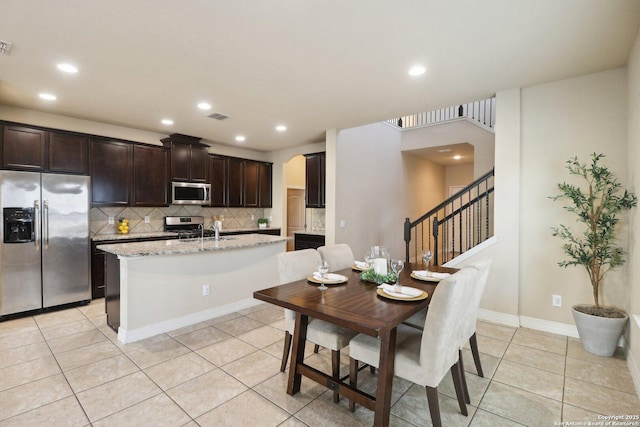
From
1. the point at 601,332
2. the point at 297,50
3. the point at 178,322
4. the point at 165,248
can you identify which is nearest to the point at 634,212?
the point at 601,332

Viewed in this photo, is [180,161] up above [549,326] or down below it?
above

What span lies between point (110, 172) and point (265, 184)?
114 inches

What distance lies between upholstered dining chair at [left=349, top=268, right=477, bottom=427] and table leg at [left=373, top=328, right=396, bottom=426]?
7 centimetres

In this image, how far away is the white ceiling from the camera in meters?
2.11

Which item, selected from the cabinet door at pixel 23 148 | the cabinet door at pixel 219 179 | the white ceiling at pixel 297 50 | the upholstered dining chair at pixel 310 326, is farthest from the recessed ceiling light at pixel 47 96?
the upholstered dining chair at pixel 310 326

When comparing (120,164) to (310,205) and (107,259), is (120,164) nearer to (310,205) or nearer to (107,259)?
(107,259)

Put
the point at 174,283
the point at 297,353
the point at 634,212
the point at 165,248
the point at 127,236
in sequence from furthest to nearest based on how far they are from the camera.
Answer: the point at 127,236 → the point at 174,283 → the point at 165,248 → the point at 634,212 → the point at 297,353

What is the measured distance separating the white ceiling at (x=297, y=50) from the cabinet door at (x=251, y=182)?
8.02 feet

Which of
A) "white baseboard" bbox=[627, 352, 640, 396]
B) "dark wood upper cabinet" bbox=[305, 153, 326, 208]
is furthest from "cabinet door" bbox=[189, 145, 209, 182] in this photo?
"white baseboard" bbox=[627, 352, 640, 396]

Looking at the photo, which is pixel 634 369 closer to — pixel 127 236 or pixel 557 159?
pixel 557 159

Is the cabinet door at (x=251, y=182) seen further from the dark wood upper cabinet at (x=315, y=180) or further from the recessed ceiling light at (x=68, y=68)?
the recessed ceiling light at (x=68, y=68)

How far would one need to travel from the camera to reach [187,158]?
18.2 ft

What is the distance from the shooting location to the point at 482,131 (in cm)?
607

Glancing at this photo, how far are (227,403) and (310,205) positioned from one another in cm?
404
